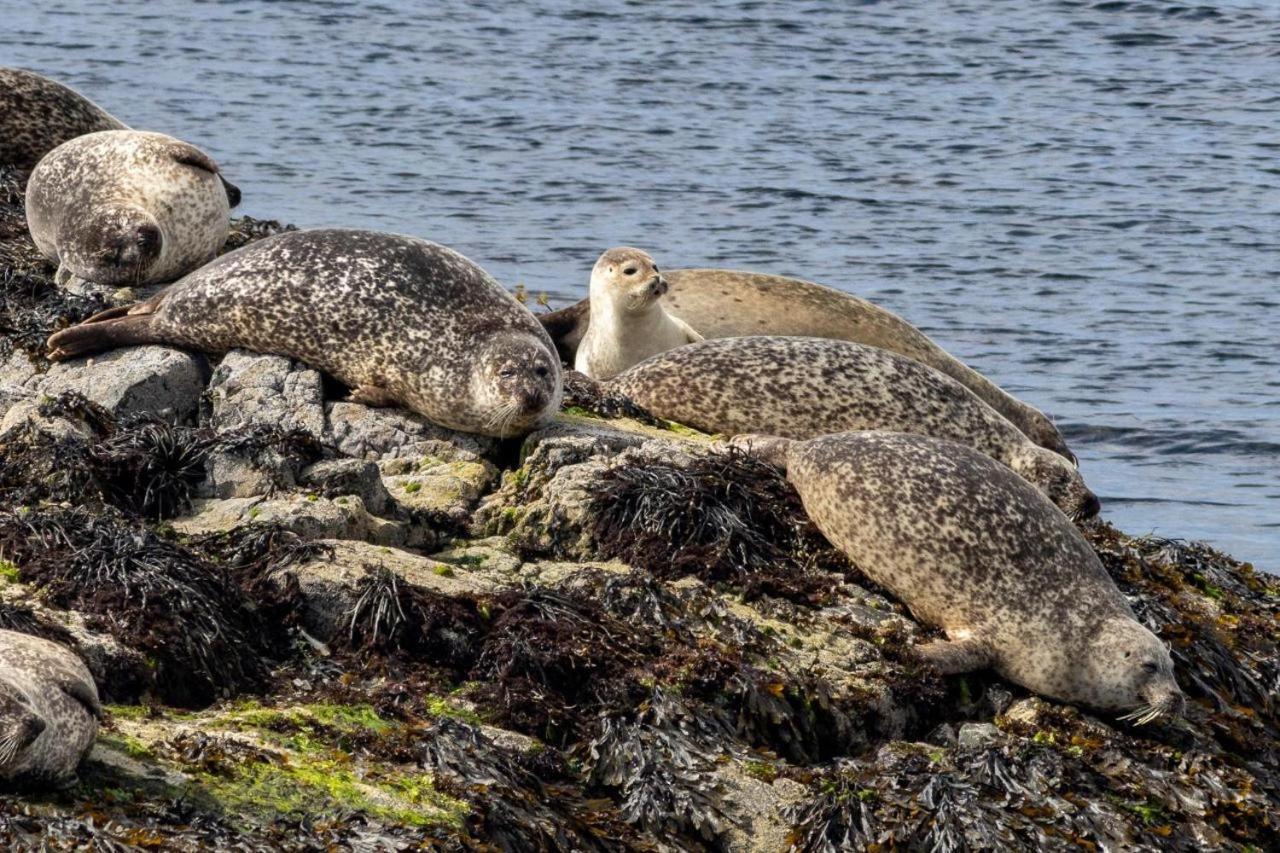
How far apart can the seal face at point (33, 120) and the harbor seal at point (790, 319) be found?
302cm

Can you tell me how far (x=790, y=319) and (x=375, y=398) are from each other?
312cm

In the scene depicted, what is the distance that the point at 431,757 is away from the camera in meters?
5.65

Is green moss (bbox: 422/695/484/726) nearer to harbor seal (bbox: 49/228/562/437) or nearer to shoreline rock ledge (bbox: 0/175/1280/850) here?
shoreline rock ledge (bbox: 0/175/1280/850)

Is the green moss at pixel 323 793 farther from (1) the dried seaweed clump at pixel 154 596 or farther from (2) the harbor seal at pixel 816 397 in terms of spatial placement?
(2) the harbor seal at pixel 816 397

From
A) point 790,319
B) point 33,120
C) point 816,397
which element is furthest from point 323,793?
point 33,120

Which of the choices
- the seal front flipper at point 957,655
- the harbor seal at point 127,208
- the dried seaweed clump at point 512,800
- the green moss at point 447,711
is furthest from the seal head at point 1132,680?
the harbor seal at point 127,208

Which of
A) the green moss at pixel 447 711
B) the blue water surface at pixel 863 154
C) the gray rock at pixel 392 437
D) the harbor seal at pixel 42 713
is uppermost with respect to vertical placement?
the harbor seal at pixel 42 713

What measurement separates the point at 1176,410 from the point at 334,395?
7.52m

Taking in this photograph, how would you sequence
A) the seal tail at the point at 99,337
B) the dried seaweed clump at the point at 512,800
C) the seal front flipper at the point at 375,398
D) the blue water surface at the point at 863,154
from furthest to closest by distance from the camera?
the blue water surface at the point at 863,154
the seal tail at the point at 99,337
the seal front flipper at the point at 375,398
the dried seaweed clump at the point at 512,800

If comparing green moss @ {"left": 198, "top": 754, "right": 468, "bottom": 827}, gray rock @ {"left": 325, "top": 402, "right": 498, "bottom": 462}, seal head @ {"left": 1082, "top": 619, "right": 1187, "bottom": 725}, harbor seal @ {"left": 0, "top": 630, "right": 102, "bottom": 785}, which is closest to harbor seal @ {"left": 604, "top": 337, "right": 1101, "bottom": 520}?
gray rock @ {"left": 325, "top": 402, "right": 498, "bottom": 462}

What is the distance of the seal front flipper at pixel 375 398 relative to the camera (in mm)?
8328

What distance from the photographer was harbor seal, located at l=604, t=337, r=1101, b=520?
29.6ft

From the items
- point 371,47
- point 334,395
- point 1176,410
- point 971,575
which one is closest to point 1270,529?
point 1176,410

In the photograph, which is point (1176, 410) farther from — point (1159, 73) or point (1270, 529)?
point (1159, 73)
